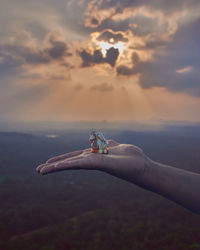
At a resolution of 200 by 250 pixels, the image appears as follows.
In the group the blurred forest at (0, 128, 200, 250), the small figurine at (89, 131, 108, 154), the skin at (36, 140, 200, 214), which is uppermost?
the small figurine at (89, 131, 108, 154)

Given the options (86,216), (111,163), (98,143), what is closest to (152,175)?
(111,163)

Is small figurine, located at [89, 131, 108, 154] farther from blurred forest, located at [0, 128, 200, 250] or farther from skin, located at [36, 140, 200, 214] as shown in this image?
blurred forest, located at [0, 128, 200, 250]

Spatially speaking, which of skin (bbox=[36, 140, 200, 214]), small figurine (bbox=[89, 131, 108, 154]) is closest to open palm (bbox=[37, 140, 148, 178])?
skin (bbox=[36, 140, 200, 214])

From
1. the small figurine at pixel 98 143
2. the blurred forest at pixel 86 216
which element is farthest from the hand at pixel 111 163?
the blurred forest at pixel 86 216

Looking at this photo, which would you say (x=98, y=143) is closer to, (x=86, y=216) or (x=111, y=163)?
(x=111, y=163)

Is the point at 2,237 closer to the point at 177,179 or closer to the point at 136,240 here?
the point at 136,240
